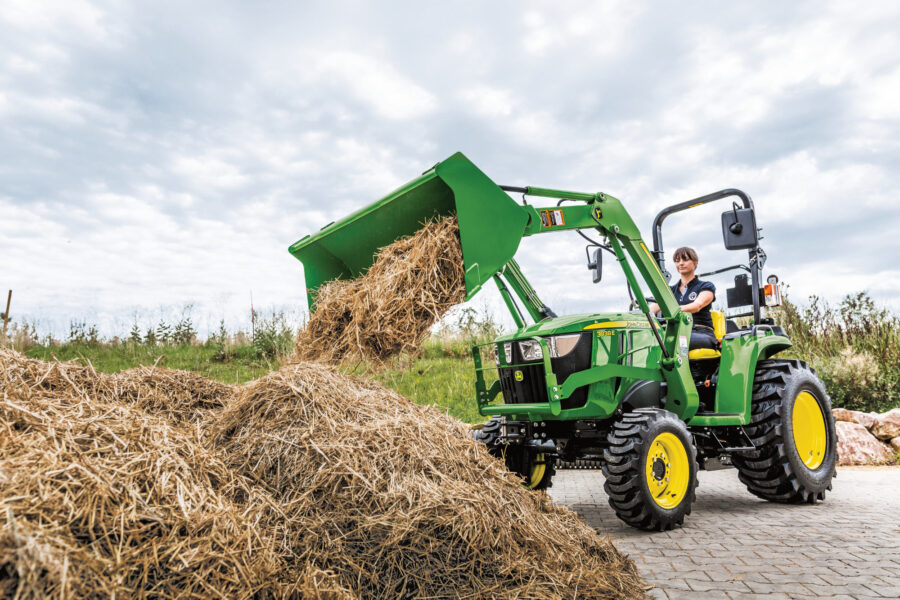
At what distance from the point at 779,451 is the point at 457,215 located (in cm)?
385

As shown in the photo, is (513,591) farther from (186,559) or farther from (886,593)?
(886,593)

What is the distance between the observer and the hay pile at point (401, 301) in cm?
426

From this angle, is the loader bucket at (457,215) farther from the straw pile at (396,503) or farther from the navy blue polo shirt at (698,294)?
the navy blue polo shirt at (698,294)

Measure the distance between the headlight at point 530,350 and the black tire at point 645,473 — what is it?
85cm

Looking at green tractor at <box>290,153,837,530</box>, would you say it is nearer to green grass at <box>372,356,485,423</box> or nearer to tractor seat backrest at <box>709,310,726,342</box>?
tractor seat backrest at <box>709,310,726,342</box>

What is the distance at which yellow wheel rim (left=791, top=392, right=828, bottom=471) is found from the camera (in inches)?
259

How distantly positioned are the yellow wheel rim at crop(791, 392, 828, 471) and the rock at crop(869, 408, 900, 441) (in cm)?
397

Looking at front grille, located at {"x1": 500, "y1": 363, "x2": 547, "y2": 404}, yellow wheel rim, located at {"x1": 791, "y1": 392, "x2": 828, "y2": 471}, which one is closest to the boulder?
yellow wheel rim, located at {"x1": 791, "y1": 392, "x2": 828, "y2": 471}

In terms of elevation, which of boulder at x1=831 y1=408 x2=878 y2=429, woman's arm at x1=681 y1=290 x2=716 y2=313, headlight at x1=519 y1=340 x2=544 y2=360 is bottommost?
boulder at x1=831 y1=408 x2=878 y2=429

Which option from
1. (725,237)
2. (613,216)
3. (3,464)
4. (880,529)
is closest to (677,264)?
→ (725,237)

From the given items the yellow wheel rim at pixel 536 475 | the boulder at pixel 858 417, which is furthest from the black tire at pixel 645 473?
the boulder at pixel 858 417

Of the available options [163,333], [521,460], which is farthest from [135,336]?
[521,460]

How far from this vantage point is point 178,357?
40.5 feet

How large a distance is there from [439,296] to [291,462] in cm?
148
